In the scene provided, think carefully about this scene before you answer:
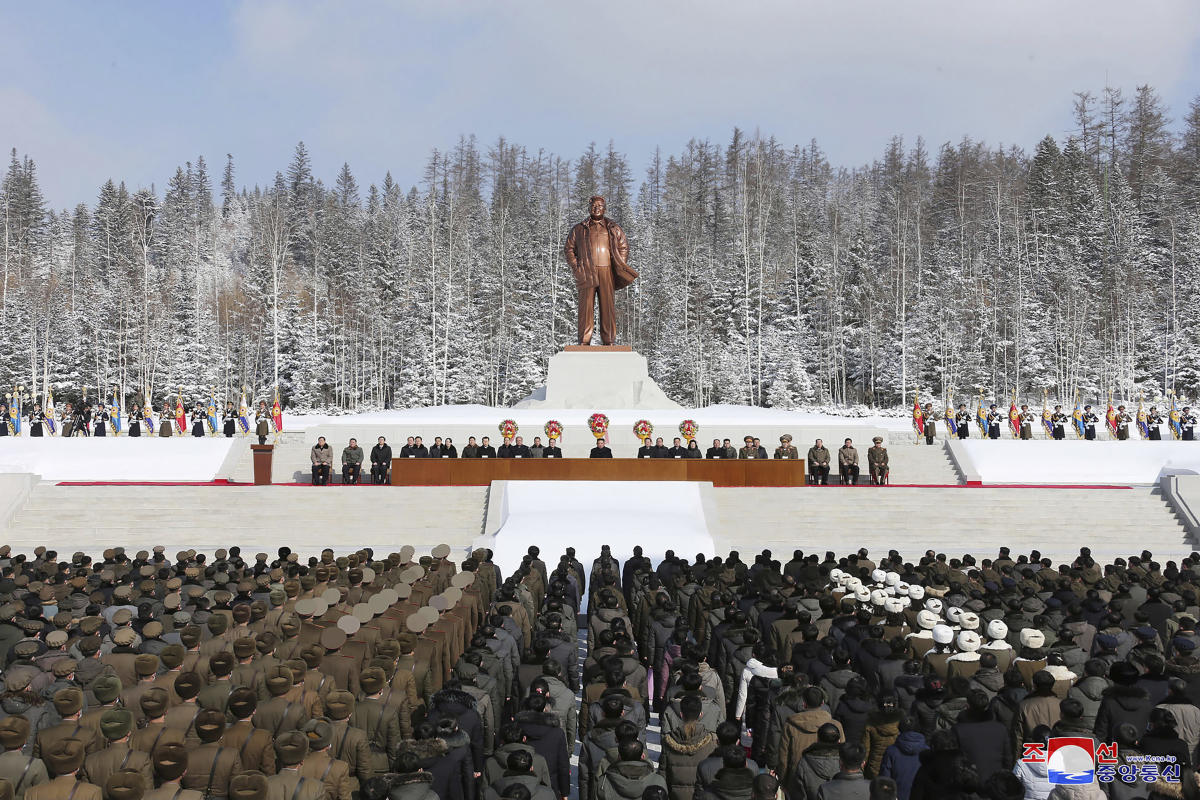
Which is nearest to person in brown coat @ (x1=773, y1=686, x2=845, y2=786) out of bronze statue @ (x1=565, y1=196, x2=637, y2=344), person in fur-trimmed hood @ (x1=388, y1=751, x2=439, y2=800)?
person in fur-trimmed hood @ (x1=388, y1=751, x2=439, y2=800)

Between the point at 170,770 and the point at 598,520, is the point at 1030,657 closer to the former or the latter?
the point at 170,770

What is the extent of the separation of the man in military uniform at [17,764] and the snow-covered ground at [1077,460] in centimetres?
2280

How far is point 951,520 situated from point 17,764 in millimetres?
16440

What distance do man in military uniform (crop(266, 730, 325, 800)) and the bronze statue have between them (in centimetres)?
2348

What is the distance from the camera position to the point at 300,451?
24469mm

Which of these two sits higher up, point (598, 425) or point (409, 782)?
point (598, 425)

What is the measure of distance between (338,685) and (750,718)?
309cm

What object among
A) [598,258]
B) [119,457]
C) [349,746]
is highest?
[598,258]

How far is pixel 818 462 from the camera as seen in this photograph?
20969mm

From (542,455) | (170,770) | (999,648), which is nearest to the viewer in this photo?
(170,770)

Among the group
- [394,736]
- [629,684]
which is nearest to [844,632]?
[629,684]

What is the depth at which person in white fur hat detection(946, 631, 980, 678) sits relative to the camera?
6.65 meters

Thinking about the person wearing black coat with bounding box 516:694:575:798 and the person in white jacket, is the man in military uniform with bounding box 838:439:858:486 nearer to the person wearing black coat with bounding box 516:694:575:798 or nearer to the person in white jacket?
the person in white jacket

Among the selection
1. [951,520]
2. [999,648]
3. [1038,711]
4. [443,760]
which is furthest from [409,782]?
[951,520]
